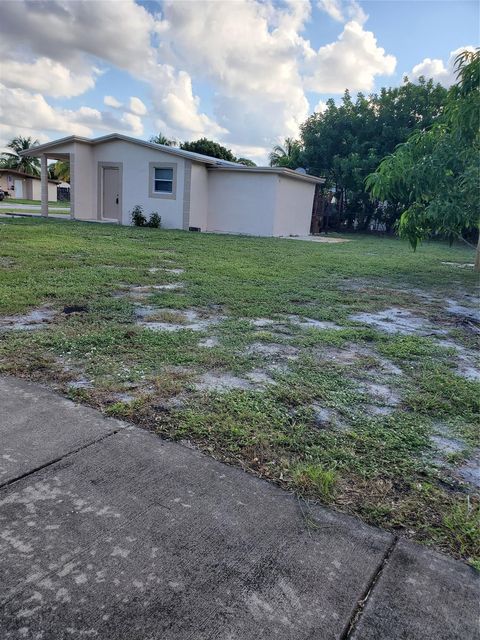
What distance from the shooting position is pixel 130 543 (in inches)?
67.7

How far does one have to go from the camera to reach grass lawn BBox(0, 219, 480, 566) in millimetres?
2238

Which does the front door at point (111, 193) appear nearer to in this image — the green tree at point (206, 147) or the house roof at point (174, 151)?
the house roof at point (174, 151)

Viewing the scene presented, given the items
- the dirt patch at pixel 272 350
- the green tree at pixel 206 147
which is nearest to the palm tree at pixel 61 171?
the green tree at pixel 206 147

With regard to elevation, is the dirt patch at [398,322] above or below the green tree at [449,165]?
below

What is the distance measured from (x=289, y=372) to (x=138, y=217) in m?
16.2

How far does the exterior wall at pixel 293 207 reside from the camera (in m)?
18.6

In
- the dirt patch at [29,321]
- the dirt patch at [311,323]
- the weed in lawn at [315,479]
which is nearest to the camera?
the weed in lawn at [315,479]

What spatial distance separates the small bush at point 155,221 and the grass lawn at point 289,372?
1064cm

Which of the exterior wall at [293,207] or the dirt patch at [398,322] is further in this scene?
the exterior wall at [293,207]

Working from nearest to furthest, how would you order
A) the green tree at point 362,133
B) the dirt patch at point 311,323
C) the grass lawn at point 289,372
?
the grass lawn at point 289,372, the dirt patch at point 311,323, the green tree at point 362,133

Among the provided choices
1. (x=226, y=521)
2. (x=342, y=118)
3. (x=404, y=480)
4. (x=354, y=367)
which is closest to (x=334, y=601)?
(x=226, y=521)

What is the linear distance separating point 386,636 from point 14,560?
49.2 inches

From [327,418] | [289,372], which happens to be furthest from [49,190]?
[327,418]

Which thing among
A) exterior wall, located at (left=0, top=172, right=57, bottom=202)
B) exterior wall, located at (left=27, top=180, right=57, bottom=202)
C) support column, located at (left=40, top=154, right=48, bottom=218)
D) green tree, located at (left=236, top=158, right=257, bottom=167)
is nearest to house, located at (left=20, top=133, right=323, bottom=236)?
support column, located at (left=40, top=154, right=48, bottom=218)
